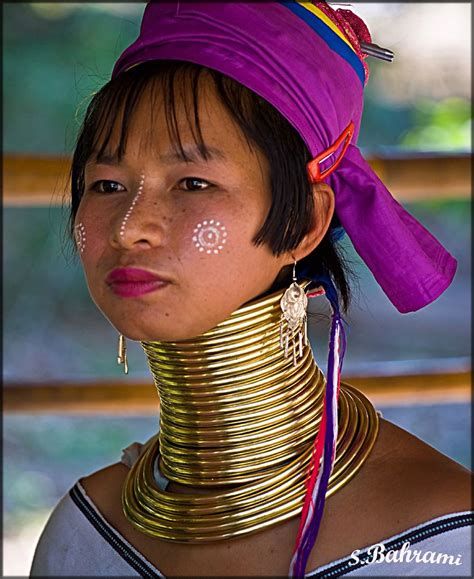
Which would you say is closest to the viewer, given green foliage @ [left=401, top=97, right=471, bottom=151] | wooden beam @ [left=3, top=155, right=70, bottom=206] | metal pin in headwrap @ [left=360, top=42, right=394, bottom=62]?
metal pin in headwrap @ [left=360, top=42, right=394, bottom=62]

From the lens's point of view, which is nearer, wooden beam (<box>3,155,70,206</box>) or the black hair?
the black hair

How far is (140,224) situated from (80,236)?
0.50 ft

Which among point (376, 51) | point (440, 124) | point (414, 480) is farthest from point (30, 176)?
point (440, 124)

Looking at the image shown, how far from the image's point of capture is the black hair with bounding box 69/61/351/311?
144 centimetres

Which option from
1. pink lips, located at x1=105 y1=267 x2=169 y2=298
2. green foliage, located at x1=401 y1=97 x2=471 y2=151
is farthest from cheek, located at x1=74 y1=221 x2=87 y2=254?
green foliage, located at x1=401 y1=97 x2=471 y2=151

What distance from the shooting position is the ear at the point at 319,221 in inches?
60.5

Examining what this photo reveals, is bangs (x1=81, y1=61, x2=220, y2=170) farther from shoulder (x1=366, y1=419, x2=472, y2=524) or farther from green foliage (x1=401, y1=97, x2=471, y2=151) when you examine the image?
green foliage (x1=401, y1=97, x2=471, y2=151)

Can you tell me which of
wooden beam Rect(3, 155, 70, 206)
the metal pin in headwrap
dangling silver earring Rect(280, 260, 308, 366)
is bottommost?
wooden beam Rect(3, 155, 70, 206)

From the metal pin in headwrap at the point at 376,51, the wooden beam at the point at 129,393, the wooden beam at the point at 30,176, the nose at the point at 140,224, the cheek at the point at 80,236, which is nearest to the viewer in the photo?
the nose at the point at 140,224

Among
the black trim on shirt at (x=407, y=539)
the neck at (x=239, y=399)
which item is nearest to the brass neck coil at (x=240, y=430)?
the neck at (x=239, y=399)

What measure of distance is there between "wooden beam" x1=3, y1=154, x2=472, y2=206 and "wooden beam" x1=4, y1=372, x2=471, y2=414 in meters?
0.57

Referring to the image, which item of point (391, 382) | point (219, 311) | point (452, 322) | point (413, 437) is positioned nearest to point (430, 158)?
point (391, 382)

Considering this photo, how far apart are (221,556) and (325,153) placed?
0.66 m

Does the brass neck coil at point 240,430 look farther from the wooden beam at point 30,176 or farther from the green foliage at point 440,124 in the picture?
the green foliage at point 440,124
